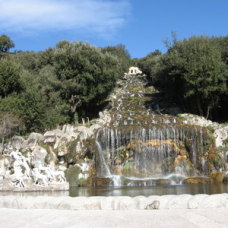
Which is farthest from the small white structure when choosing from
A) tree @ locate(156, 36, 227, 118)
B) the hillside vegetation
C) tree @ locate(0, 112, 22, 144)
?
tree @ locate(0, 112, 22, 144)

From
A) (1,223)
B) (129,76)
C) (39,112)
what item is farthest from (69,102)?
(1,223)

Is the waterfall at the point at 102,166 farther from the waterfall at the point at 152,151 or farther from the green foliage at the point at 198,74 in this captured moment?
the green foliage at the point at 198,74

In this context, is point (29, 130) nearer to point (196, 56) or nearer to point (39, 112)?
point (39, 112)

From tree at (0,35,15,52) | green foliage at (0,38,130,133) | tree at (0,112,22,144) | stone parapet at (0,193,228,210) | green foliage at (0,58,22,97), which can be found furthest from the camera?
tree at (0,35,15,52)

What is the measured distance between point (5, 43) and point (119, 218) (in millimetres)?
81448

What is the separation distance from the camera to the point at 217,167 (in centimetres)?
2725

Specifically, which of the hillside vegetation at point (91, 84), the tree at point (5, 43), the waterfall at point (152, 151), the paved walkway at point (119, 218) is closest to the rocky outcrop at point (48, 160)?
the waterfall at point (152, 151)

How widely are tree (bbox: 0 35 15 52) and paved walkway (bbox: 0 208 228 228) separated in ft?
256

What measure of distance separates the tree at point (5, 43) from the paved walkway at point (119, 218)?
7813 cm

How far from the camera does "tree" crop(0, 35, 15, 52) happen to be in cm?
8169

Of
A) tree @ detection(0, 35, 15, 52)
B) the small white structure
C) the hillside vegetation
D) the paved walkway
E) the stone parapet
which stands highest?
tree @ detection(0, 35, 15, 52)

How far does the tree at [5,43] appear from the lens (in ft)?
268

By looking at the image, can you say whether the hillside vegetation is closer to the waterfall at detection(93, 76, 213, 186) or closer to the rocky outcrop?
the rocky outcrop

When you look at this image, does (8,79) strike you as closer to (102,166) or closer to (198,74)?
(102,166)
